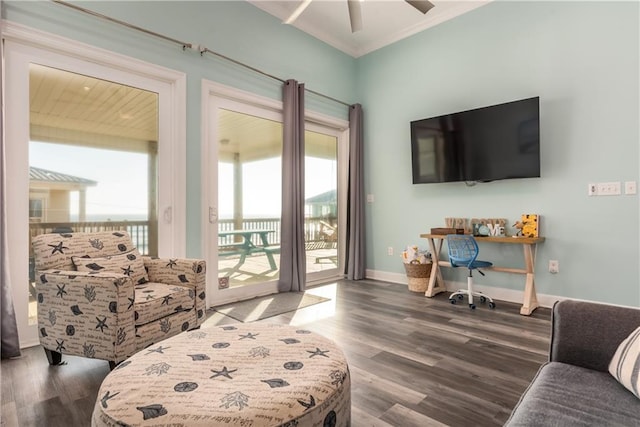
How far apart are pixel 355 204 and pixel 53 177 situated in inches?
129

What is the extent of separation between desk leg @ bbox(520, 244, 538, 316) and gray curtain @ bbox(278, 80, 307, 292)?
7.42 feet

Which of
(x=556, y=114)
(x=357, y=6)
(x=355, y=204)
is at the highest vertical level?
(x=357, y=6)

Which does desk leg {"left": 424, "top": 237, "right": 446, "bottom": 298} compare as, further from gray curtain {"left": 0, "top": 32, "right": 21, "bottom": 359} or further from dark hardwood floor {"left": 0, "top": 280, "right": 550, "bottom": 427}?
gray curtain {"left": 0, "top": 32, "right": 21, "bottom": 359}

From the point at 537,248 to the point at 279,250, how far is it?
108 inches

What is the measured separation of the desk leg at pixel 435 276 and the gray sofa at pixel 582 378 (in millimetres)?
2549

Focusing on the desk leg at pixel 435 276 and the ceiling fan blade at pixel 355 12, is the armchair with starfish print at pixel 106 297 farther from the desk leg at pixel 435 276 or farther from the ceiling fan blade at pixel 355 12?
the desk leg at pixel 435 276

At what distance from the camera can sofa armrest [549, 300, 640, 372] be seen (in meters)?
1.16

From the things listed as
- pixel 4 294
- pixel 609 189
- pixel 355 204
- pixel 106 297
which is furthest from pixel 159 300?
pixel 609 189

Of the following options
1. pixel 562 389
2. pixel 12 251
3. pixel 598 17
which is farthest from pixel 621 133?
pixel 12 251

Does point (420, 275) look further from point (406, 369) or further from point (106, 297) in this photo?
point (106, 297)

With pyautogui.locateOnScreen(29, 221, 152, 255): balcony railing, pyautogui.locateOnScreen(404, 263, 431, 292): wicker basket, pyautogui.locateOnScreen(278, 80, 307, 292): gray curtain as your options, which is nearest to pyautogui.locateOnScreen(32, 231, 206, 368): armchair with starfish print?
pyautogui.locateOnScreen(29, 221, 152, 255): balcony railing

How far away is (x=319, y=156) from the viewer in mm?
4727

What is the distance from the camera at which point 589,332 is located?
1.20 metres

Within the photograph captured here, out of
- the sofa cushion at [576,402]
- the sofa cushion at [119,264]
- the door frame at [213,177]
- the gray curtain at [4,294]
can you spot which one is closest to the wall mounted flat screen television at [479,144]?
the door frame at [213,177]
